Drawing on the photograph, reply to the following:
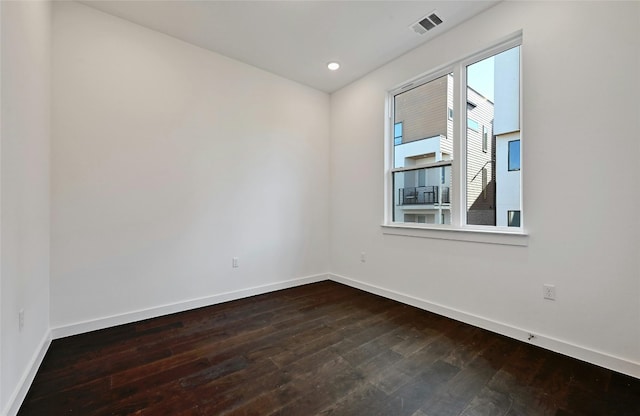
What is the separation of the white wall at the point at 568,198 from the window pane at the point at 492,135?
17 cm

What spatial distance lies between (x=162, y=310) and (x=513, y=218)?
346 centimetres

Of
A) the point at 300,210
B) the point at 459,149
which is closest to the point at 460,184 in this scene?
the point at 459,149

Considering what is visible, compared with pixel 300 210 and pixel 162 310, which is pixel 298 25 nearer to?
pixel 300 210

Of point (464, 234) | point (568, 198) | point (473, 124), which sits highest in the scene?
point (473, 124)

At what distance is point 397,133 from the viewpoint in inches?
136

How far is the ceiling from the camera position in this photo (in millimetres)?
2408

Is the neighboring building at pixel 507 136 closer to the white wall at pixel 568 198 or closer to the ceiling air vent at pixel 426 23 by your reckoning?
the white wall at pixel 568 198

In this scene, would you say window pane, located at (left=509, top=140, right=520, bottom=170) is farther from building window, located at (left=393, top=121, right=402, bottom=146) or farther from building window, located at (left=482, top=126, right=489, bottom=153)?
building window, located at (left=393, top=121, right=402, bottom=146)

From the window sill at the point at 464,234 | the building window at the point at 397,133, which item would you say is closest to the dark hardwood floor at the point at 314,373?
the window sill at the point at 464,234

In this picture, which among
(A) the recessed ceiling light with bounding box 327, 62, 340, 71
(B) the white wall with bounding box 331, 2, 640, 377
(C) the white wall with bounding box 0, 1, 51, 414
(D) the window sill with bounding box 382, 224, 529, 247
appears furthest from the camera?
(A) the recessed ceiling light with bounding box 327, 62, 340, 71

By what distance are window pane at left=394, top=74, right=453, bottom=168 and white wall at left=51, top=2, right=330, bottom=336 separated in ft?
4.56

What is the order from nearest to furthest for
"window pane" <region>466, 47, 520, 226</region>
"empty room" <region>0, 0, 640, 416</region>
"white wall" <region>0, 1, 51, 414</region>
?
"white wall" <region>0, 1, 51, 414</region>, "empty room" <region>0, 0, 640, 416</region>, "window pane" <region>466, 47, 520, 226</region>

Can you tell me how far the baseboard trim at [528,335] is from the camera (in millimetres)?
1799

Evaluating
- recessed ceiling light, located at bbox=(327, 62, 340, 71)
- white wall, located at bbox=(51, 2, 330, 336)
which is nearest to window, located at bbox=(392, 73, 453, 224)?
recessed ceiling light, located at bbox=(327, 62, 340, 71)
